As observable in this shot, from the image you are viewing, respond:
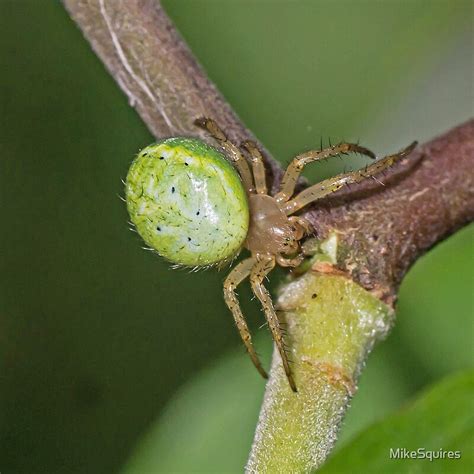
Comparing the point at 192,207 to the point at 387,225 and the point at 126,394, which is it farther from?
the point at 126,394

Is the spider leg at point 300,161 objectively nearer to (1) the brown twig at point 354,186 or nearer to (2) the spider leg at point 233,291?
(1) the brown twig at point 354,186

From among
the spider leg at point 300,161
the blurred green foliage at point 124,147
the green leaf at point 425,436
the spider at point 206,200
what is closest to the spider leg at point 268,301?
the spider at point 206,200

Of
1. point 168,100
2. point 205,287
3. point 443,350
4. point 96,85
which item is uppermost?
point 96,85

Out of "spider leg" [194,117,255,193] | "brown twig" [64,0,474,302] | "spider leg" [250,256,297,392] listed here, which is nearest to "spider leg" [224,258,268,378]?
"spider leg" [250,256,297,392]

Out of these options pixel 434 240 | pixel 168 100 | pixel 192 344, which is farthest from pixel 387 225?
pixel 192 344

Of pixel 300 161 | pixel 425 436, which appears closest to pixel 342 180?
pixel 300 161

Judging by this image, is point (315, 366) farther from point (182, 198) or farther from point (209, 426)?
point (209, 426)
